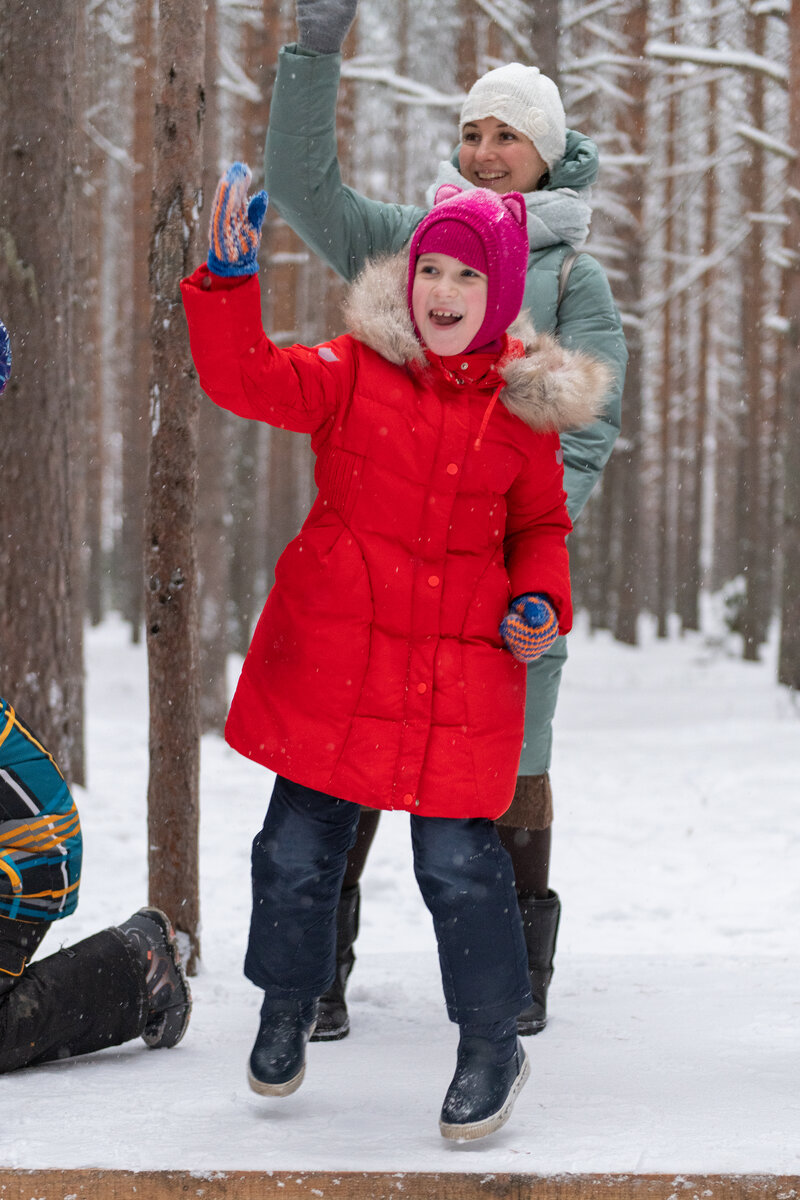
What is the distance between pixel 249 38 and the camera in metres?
14.2

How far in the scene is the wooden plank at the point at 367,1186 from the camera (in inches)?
78.2

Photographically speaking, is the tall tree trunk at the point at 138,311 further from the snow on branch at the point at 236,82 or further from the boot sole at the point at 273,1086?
the boot sole at the point at 273,1086

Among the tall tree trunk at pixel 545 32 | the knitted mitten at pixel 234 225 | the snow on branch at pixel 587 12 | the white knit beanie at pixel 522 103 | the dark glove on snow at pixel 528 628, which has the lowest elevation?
the dark glove on snow at pixel 528 628

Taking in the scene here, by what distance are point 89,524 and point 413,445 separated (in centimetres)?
1983

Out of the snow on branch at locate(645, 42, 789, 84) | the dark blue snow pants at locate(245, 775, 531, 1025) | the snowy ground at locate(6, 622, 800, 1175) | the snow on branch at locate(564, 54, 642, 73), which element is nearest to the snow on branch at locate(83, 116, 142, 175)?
the snow on branch at locate(564, 54, 642, 73)

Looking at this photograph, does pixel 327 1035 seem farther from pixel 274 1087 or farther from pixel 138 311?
pixel 138 311

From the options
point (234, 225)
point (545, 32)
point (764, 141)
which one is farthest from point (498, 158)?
point (764, 141)

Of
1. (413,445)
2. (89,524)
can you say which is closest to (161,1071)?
(413,445)

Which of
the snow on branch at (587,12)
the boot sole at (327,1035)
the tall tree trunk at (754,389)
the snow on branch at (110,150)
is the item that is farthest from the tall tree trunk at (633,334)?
the boot sole at (327,1035)

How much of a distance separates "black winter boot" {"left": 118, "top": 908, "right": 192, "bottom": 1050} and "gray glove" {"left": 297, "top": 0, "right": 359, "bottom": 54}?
6.71ft

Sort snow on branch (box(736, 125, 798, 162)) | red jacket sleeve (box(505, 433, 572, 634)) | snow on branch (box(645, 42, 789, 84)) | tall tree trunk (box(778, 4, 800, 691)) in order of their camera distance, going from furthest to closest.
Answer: snow on branch (box(736, 125, 798, 162)) < snow on branch (box(645, 42, 789, 84)) < tall tree trunk (box(778, 4, 800, 691)) < red jacket sleeve (box(505, 433, 572, 634))

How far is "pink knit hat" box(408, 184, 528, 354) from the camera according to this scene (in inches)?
92.2

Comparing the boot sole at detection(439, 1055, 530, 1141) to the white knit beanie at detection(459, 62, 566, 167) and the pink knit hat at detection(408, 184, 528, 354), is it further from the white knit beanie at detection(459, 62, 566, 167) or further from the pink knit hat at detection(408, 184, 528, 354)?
the white knit beanie at detection(459, 62, 566, 167)

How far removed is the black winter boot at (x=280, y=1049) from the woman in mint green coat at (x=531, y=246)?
2.02 ft
